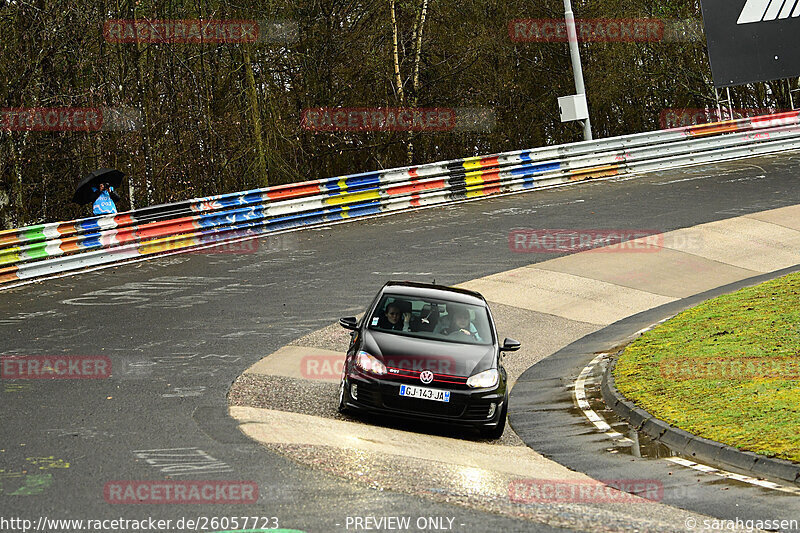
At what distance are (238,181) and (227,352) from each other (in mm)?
16309

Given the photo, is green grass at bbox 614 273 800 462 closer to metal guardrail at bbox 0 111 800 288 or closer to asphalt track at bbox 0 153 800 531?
asphalt track at bbox 0 153 800 531

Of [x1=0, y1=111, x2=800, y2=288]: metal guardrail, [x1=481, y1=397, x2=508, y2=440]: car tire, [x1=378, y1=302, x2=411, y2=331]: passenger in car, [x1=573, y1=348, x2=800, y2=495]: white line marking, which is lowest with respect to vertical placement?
[x1=573, y1=348, x2=800, y2=495]: white line marking

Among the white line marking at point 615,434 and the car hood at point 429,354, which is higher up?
the car hood at point 429,354

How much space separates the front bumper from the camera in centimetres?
1043

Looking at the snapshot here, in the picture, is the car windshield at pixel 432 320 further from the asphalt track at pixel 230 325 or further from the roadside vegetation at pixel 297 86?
the roadside vegetation at pixel 297 86

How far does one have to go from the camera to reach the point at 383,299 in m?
11.8

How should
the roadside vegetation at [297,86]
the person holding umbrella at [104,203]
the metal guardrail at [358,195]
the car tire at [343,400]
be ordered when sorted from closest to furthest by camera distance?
1. the car tire at [343,400]
2. the metal guardrail at [358,195]
3. the person holding umbrella at [104,203]
4. the roadside vegetation at [297,86]

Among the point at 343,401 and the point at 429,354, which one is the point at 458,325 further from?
the point at 343,401

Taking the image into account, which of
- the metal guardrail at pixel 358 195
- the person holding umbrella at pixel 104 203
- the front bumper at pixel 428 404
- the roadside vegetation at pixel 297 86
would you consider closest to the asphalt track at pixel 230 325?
the metal guardrail at pixel 358 195

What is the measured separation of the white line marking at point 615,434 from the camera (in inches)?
336

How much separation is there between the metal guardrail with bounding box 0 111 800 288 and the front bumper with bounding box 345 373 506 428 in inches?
428

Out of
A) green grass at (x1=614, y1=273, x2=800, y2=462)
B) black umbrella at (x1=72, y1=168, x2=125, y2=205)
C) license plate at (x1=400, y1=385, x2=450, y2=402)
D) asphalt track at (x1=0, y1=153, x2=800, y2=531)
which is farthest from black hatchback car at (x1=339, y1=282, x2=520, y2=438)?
black umbrella at (x1=72, y1=168, x2=125, y2=205)

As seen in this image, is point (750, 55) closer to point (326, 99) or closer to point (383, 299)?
point (326, 99)

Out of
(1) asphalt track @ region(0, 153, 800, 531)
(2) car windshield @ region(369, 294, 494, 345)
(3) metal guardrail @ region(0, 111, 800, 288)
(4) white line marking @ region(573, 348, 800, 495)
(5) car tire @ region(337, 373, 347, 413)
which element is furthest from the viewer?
(3) metal guardrail @ region(0, 111, 800, 288)
